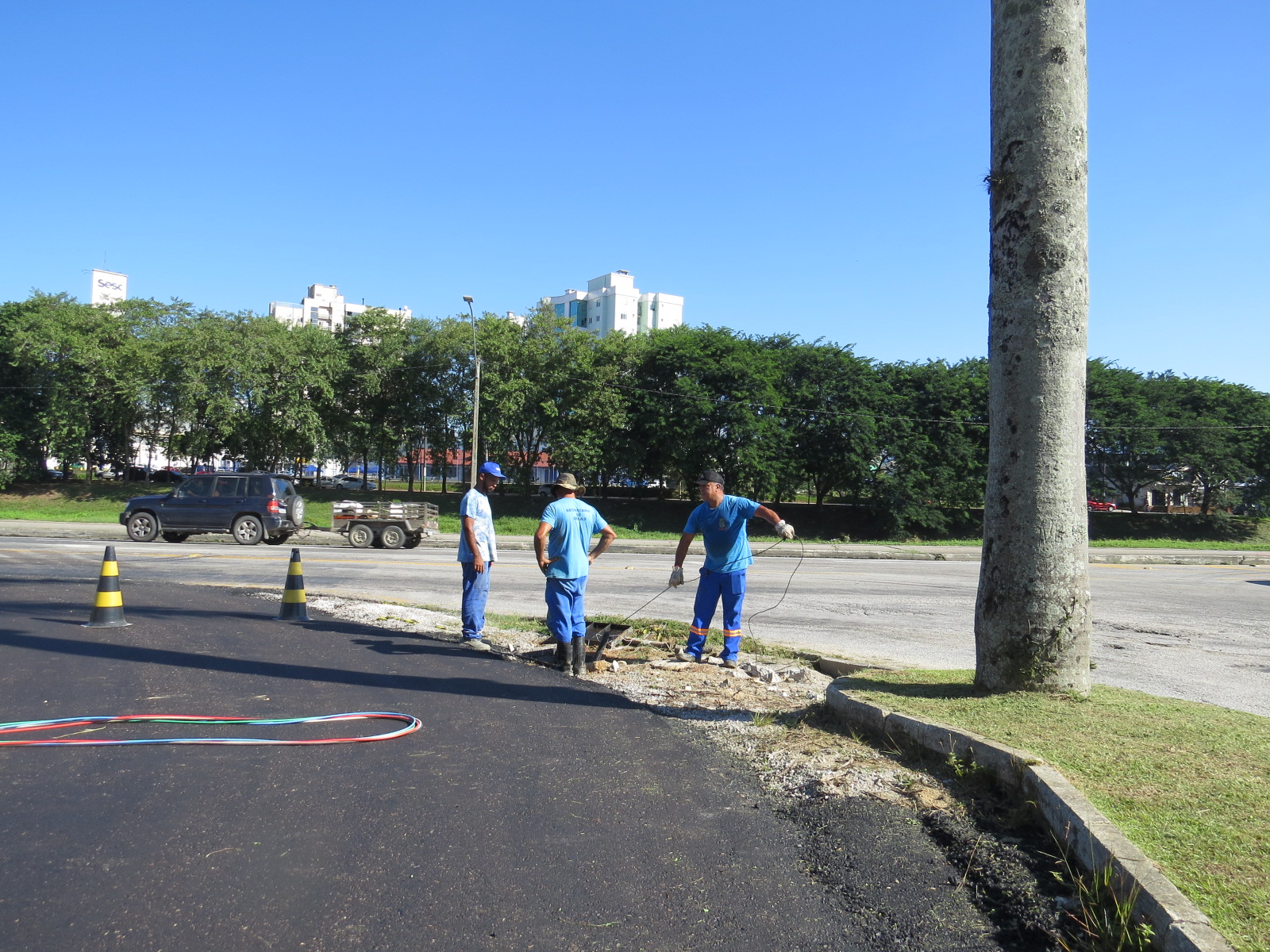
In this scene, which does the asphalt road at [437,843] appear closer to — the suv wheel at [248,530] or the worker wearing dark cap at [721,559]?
the worker wearing dark cap at [721,559]

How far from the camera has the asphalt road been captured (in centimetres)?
301

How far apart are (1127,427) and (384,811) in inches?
1833

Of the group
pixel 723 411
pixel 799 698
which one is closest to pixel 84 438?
pixel 723 411

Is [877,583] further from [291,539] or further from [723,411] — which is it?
[723,411]

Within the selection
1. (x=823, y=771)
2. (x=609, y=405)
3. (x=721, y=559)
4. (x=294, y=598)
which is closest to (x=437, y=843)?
(x=823, y=771)

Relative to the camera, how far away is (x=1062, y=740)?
4.67 metres

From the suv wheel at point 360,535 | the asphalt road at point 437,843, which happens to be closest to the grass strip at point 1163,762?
the asphalt road at point 437,843

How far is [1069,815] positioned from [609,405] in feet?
130

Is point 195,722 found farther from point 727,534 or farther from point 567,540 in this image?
point 727,534

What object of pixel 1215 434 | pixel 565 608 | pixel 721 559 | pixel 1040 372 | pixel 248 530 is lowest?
pixel 248 530

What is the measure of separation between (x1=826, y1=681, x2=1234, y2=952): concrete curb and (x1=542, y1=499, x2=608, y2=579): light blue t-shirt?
2574mm

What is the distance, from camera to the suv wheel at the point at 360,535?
24.1 metres

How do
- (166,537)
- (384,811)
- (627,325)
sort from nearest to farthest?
(384,811) < (166,537) < (627,325)

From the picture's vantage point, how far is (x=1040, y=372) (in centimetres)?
554
